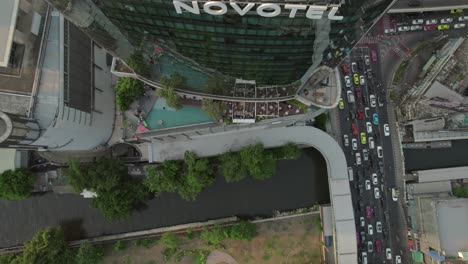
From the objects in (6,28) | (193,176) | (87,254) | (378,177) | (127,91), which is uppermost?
(6,28)

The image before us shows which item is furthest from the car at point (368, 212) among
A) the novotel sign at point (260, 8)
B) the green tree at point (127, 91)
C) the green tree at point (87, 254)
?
the green tree at point (87, 254)

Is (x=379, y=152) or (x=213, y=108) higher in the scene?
(x=213, y=108)

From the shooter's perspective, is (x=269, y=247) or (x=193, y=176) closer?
(x=193, y=176)

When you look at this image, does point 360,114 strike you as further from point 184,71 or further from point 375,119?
point 184,71

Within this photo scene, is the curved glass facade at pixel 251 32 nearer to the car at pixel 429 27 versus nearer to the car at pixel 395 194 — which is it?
the car at pixel 395 194

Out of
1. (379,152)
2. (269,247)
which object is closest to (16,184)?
(269,247)

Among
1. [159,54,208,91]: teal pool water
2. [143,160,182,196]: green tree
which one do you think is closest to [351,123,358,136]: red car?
[159,54,208,91]: teal pool water

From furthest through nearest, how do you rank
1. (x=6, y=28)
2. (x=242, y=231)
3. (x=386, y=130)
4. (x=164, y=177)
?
(x=386, y=130), (x=242, y=231), (x=164, y=177), (x=6, y=28)
